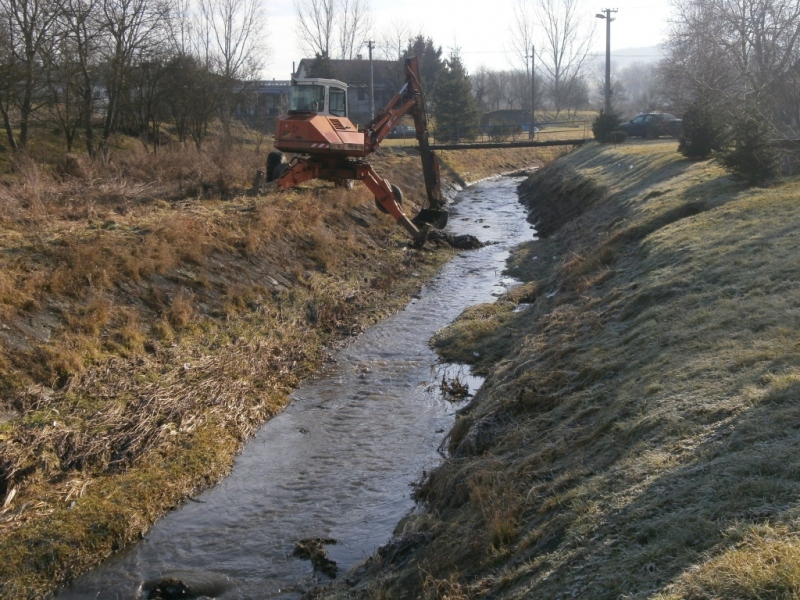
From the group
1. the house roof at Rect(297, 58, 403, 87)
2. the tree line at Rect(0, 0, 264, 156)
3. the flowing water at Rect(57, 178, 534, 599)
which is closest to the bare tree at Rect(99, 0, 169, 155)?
the tree line at Rect(0, 0, 264, 156)

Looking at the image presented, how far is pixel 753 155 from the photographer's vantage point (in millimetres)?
15906

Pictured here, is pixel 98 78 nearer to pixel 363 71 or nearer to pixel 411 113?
pixel 411 113

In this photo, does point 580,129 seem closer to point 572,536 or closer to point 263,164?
point 263,164

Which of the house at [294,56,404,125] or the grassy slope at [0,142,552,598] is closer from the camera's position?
the grassy slope at [0,142,552,598]

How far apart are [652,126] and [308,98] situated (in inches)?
955

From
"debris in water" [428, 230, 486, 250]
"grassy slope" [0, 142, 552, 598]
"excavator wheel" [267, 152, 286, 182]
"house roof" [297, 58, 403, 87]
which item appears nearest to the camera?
"grassy slope" [0, 142, 552, 598]

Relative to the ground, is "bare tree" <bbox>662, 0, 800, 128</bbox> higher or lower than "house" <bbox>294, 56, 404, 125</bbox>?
lower

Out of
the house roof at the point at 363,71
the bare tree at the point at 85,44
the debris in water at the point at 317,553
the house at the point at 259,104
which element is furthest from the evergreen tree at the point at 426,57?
the debris in water at the point at 317,553

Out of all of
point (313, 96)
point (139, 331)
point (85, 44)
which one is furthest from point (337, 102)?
point (139, 331)

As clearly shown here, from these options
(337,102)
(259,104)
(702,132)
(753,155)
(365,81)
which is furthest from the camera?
(365,81)

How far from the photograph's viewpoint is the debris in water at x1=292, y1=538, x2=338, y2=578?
271 inches

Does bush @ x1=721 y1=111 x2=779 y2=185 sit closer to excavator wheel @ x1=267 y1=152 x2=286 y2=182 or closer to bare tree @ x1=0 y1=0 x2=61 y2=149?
excavator wheel @ x1=267 y1=152 x2=286 y2=182

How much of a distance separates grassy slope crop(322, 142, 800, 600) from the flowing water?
1.98 feet

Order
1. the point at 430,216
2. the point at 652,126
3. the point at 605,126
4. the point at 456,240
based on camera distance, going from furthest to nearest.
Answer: the point at 652,126, the point at 605,126, the point at 430,216, the point at 456,240
